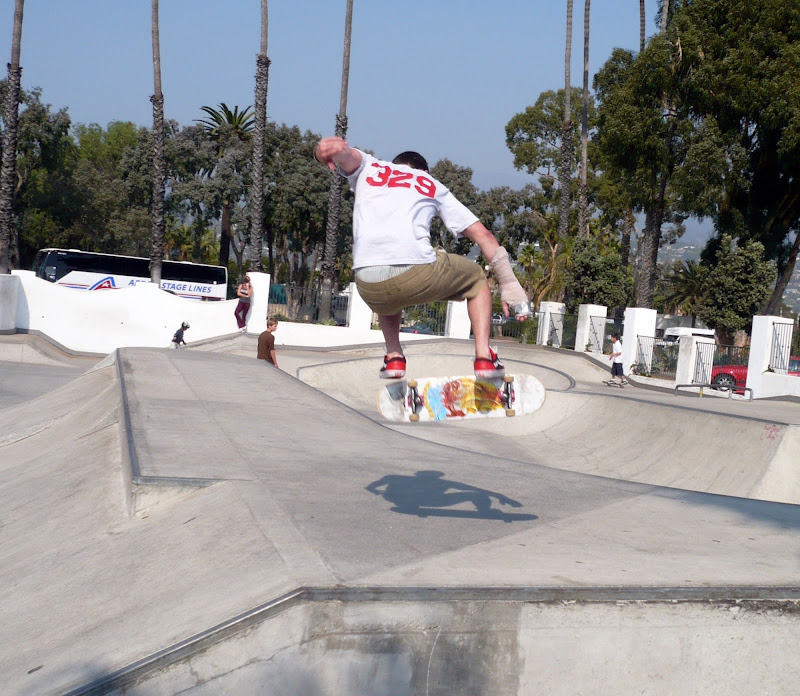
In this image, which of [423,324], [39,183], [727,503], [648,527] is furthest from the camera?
[39,183]

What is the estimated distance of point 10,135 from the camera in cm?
2705

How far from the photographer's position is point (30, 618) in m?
3.62

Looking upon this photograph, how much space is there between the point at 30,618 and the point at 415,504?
2.20 metres

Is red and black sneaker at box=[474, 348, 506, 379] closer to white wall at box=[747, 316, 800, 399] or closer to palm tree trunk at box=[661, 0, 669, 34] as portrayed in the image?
white wall at box=[747, 316, 800, 399]

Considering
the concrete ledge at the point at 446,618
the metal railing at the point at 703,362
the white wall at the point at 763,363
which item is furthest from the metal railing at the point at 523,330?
the concrete ledge at the point at 446,618

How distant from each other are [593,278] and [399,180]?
33.4m

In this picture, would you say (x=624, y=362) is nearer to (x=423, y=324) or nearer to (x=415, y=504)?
(x=423, y=324)

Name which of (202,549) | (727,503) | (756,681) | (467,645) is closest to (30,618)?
(202,549)

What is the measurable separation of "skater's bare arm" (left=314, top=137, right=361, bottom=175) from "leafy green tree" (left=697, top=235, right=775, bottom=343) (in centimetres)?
3180

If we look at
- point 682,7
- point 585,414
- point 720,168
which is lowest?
point 585,414

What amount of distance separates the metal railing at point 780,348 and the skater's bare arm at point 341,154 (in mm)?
17178

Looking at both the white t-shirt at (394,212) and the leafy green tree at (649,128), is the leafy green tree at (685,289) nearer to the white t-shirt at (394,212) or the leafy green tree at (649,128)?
the leafy green tree at (649,128)

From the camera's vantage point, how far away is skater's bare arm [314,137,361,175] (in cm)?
457

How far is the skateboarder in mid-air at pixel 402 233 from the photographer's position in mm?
4535
